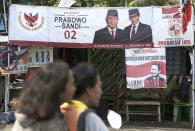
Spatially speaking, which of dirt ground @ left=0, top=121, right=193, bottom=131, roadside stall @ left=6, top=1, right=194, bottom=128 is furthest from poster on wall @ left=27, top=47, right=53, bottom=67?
dirt ground @ left=0, top=121, right=193, bottom=131

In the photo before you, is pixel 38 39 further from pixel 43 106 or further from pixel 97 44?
pixel 43 106

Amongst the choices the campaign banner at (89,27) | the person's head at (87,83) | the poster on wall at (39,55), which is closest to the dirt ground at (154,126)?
the poster on wall at (39,55)

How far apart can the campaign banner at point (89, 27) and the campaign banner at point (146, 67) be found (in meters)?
0.20

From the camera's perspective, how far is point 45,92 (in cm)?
196

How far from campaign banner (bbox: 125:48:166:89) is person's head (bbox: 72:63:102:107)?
6564mm

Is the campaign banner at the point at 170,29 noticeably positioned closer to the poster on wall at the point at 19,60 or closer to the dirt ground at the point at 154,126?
the dirt ground at the point at 154,126

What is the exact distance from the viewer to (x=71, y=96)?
2203mm

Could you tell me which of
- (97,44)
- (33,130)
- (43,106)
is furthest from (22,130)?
(97,44)

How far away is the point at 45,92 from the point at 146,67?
6952mm

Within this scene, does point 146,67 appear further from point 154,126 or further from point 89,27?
point 89,27

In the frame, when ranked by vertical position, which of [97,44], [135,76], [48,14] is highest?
[48,14]

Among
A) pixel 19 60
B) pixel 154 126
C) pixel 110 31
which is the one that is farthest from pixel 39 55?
pixel 154 126

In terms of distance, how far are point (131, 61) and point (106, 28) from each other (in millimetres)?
1103

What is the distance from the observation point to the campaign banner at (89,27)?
8586 mm
